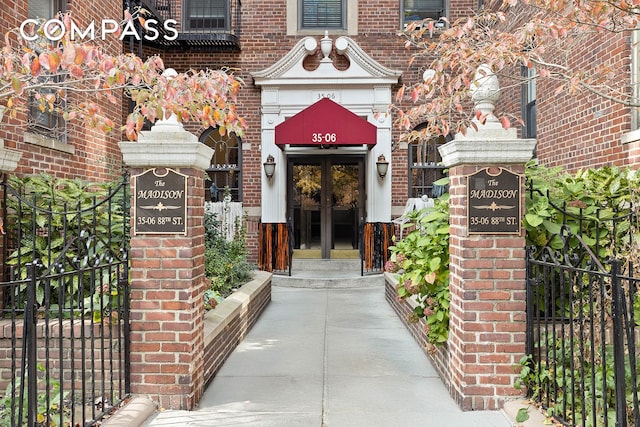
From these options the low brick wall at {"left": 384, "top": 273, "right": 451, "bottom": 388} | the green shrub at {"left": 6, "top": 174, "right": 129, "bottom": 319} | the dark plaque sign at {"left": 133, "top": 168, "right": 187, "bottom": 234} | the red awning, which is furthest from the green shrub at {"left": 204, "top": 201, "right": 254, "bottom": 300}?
the red awning

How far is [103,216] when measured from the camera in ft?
16.1

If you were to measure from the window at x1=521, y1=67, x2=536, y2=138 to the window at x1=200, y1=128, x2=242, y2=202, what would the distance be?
248 inches

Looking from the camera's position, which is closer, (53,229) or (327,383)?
(327,383)

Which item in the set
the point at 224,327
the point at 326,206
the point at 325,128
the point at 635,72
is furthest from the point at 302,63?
the point at 224,327

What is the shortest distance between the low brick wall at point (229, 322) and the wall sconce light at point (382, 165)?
4914mm

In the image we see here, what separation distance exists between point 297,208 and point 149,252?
824 centimetres

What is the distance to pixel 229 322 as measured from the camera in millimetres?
5070

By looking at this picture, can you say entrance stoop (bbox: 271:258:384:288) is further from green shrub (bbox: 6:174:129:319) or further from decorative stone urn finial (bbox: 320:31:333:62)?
green shrub (bbox: 6:174:129:319)

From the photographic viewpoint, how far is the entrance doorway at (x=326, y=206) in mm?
11812

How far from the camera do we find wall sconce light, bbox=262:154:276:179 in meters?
11.3

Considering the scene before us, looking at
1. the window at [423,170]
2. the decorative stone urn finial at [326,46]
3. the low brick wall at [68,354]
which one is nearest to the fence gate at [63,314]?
the low brick wall at [68,354]

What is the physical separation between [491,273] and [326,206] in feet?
26.9

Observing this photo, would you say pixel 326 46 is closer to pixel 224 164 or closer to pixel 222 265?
pixel 224 164

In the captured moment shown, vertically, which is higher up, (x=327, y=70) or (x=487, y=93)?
(x=327, y=70)
